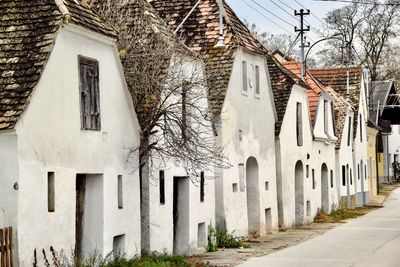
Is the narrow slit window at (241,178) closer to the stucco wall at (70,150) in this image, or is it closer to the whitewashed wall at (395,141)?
the stucco wall at (70,150)

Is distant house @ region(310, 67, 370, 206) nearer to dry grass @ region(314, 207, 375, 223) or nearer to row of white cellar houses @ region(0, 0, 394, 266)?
dry grass @ region(314, 207, 375, 223)

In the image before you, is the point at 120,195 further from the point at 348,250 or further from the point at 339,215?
the point at 339,215

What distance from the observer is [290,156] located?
37.0m

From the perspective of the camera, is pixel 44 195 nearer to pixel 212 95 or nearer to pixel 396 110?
pixel 212 95

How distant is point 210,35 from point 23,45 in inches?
543

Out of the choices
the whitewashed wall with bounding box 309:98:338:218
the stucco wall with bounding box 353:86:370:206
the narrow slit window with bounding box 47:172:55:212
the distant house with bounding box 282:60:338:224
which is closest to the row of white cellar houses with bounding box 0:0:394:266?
the narrow slit window with bounding box 47:172:55:212

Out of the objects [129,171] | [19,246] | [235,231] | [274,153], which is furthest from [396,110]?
[19,246]

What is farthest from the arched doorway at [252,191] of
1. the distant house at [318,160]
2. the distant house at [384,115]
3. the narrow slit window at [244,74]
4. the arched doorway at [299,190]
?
the distant house at [384,115]

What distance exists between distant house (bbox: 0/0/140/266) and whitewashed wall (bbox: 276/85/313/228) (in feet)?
50.4

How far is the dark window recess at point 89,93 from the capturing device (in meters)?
18.0

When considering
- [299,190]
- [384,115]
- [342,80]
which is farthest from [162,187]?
[384,115]

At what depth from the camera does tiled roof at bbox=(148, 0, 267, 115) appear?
2873cm

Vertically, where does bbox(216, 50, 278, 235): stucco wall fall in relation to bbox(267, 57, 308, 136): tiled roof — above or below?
below

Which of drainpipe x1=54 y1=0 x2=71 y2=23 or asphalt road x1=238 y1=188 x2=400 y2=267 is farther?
asphalt road x1=238 y1=188 x2=400 y2=267
